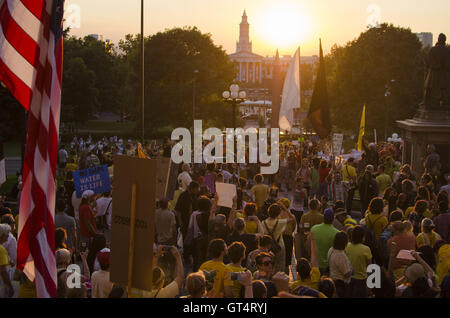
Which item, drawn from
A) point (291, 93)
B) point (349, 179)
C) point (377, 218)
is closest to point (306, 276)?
point (377, 218)

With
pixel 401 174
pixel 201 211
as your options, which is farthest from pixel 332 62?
pixel 201 211

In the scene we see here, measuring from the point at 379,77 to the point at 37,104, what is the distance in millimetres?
52463

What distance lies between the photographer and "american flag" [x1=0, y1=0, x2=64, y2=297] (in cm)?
516

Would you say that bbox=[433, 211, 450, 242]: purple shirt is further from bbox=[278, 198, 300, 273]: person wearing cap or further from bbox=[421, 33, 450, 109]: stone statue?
bbox=[421, 33, 450, 109]: stone statue

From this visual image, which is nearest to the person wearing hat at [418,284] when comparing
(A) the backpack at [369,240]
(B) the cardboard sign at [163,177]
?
(A) the backpack at [369,240]

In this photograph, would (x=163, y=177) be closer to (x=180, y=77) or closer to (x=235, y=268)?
(x=235, y=268)

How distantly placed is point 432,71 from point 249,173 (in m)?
7.39

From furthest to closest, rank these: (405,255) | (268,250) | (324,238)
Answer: (324,238)
(268,250)
(405,255)

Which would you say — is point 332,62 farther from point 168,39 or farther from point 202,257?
point 202,257

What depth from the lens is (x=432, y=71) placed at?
2162 centimetres

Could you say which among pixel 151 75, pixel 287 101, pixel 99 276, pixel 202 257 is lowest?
pixel 202 257

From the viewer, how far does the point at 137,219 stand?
5.14m

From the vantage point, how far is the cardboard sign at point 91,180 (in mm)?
11859

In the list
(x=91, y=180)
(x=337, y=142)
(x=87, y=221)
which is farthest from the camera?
(x=337, y=142)
